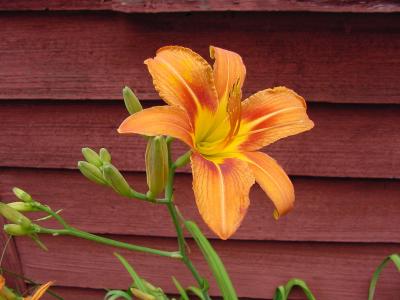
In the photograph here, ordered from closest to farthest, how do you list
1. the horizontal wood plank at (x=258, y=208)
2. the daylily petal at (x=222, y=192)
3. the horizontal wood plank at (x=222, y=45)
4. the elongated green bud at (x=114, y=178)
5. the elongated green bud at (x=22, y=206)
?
the daylily petal at (x=222, y=192), the elongated green bud at (x=114, y=178), the elongated green bud at (x=22, y=206), the horizontal wood plank at (x=222, y=45), the horizontal wood plank at (x=258, y=208)

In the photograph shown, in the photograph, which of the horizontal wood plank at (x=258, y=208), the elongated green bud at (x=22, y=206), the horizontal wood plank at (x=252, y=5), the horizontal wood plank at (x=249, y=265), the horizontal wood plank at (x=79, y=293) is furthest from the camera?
the horizontal wood plank at (x=79, y=293)

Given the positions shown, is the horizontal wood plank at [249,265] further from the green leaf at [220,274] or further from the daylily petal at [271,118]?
the daylily petal at [271,118]

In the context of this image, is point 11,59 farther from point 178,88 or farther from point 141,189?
point 178,88

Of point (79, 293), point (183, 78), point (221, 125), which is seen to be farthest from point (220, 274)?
point (79, 293)

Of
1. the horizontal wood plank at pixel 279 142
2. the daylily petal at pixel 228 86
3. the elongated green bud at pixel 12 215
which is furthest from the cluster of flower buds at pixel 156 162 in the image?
the horizontal wood plank at pixel 279 142

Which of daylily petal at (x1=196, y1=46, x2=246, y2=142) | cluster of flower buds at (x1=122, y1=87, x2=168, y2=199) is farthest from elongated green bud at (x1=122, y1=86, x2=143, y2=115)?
daylily petal at (x1=196, y1=46, x2=246, y2=142)

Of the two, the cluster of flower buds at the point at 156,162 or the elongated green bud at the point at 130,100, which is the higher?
the elongated green bud at the point at 130,100

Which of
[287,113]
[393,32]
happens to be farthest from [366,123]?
[287,113]
